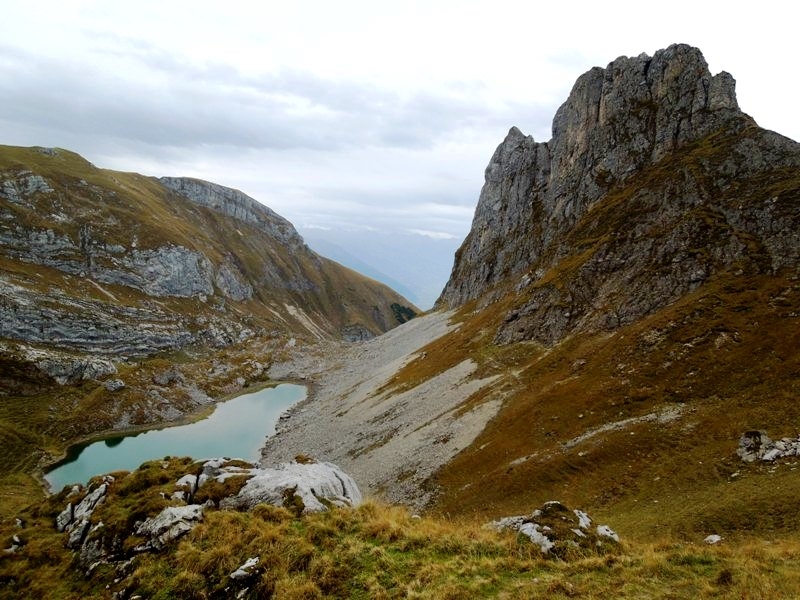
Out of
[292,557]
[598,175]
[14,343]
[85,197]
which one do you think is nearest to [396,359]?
[598,175]

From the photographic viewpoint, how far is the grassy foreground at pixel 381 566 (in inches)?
561

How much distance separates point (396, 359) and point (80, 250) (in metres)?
126

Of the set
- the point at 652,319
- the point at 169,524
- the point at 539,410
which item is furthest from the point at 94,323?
the point at 652,319

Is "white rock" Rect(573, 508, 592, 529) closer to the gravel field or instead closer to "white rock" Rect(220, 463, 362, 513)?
"white rock" Rect(220, 463, 362, 513)

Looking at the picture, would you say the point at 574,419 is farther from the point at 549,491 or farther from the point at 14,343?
the point at 14,343

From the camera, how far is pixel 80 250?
16088 cm

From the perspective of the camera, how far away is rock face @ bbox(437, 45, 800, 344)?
64.6 meters

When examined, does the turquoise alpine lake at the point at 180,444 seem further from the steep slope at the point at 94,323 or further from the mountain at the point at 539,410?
the steep slope at the point at 94,323

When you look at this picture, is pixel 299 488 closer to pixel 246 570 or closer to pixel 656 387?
pixel 246 570

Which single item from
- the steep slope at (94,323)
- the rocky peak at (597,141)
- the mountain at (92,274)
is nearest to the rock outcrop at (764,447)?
the rocky peak at (597,141)

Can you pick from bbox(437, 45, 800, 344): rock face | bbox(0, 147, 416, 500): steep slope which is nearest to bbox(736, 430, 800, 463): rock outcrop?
bbox(437, 45, 800, 344): rock face

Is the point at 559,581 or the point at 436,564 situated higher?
the point at 559,581

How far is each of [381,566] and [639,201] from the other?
87.6 m

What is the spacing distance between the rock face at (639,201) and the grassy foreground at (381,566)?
178 feet
